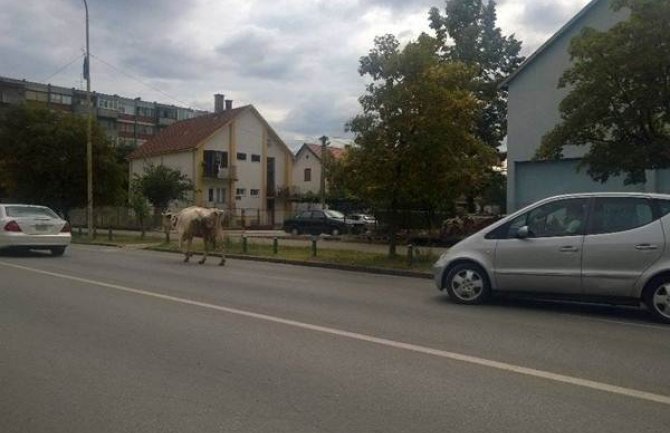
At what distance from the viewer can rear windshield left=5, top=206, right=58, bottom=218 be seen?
1831cm

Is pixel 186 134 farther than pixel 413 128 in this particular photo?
Yes

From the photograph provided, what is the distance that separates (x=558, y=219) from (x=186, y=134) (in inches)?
1901

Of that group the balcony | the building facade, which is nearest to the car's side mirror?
the balcony

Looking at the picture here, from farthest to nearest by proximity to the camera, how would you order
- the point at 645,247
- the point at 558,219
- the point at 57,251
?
the point at 57,251 → the point at 558,219 → the point at 645,247

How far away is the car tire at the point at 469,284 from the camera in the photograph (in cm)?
1030

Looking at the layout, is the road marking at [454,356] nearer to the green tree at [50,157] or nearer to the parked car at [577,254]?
the parked car at [577,254]

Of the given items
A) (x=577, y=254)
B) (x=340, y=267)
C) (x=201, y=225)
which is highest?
(x=201, y=225)

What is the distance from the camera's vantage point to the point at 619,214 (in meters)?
9.50

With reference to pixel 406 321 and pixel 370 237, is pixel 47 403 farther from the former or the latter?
pixel 370 237

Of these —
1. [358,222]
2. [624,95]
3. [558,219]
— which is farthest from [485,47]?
[558,219]

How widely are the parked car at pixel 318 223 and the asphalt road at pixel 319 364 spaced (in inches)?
951

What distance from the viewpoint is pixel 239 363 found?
6445 millimetres

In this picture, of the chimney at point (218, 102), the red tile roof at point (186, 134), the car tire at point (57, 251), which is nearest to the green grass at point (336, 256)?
the car tire at point (57, 251)

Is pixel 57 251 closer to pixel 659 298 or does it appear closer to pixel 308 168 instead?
pixel 659 298
